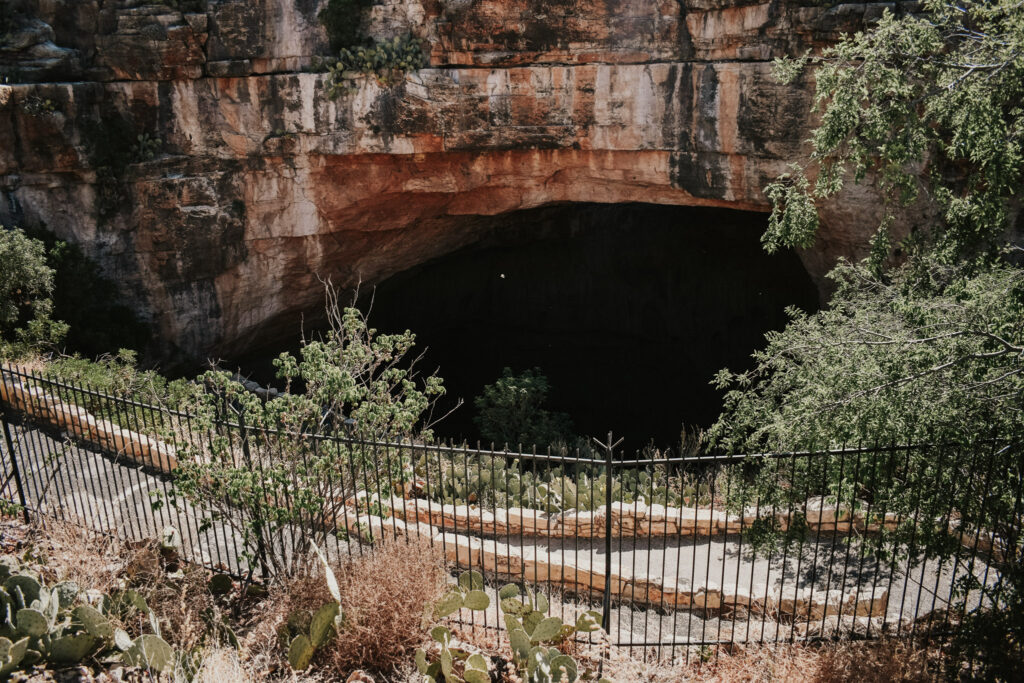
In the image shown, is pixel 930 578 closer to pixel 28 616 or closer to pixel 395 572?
pixel 395 572

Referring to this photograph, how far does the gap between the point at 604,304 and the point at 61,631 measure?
17.7 meters

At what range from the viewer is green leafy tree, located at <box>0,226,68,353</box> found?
12.0 meters

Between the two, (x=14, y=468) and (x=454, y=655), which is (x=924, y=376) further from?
(x=14, y=468)

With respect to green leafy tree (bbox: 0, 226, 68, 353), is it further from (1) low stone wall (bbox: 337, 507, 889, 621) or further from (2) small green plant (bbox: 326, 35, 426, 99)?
(1) low stone wall (bbox: 337, 507, 889, 621)

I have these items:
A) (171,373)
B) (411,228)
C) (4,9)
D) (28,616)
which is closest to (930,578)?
(28,616)

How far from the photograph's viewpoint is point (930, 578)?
23.2 ft

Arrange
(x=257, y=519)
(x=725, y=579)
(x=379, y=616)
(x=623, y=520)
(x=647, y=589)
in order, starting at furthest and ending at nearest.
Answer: (x=623, y=520) → (x=725, y=579) → (x=647, y=589) → (x=257, y=519) → (x=379, y=616)

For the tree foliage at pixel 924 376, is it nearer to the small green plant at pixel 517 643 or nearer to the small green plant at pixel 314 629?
the small green plant at pixel 517 643

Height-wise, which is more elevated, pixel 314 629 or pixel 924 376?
pixel 924 376

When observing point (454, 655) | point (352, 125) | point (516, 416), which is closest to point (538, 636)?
point (454, 655)

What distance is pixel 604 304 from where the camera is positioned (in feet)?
72.2

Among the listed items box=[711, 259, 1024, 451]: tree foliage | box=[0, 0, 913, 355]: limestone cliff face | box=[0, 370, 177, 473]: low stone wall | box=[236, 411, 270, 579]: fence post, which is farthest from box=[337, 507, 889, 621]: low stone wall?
box=[0, 0, 913, 355]: limestone cliff face

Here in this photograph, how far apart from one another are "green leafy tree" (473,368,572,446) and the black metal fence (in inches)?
188

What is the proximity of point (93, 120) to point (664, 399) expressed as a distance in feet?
44.3
